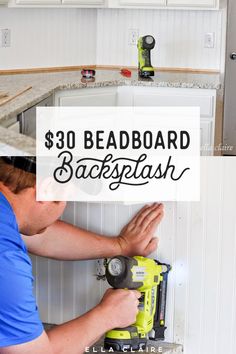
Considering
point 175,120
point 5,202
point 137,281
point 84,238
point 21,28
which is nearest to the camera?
point 5,202

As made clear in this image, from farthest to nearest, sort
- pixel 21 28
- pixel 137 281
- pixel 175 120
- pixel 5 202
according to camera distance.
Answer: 1. pixel 21 28
2. pixel 175 120
3. pixel 137 281
4. pixel 5 202

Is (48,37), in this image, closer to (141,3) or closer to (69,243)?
(141,3)

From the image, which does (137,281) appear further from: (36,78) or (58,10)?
(58,10)

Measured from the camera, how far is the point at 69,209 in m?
2.58

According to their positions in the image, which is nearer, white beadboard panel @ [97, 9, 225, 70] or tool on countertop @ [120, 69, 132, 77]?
tool on countertop @ [120, 69, 132, 77]

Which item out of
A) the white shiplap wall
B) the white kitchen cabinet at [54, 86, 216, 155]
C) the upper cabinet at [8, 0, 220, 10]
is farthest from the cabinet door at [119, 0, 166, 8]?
the white shiplap wall

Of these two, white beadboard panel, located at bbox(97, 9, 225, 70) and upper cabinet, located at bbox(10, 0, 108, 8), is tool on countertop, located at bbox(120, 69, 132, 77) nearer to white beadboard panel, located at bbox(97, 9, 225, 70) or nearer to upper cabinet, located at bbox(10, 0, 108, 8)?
white beadboard panel, located at bbox(97, 9, 225, 70)

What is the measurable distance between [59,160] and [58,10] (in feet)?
12.4

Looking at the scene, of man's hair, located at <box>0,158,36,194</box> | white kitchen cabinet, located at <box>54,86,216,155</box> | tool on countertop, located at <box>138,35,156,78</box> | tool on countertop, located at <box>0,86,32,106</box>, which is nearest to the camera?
man's hair, located at <box>0,158,36,194</box>

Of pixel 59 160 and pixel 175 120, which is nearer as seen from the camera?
pixel 59 160

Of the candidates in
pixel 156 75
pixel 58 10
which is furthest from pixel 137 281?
pixel 58 10

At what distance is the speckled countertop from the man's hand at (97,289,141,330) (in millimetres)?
1846

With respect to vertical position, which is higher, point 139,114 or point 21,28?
point 21,28

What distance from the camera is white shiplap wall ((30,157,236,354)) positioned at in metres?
2.38
